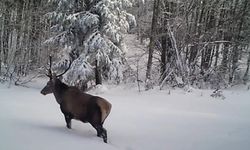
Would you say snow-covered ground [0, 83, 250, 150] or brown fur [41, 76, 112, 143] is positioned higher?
brown fur [41, 76, 112, 143]

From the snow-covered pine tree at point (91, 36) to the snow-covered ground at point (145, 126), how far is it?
3980 millimetres

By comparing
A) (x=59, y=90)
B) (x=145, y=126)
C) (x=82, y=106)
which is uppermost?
(x=59, y=90)

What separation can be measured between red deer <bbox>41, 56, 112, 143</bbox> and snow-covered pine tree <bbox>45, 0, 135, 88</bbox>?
844 cm

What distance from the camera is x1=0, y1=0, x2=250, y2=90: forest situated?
690 inches

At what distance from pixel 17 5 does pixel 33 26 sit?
2556 millimetres

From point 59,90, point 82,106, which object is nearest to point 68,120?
point 82,106

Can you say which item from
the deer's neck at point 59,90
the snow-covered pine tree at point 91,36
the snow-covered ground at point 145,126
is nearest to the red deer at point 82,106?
the deer's neck at point 59,90

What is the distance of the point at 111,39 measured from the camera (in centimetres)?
1798

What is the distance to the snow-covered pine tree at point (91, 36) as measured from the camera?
56.6 feet

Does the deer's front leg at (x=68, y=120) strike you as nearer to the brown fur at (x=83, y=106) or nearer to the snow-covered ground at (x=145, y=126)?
the brown fur at (x=83, y=106)

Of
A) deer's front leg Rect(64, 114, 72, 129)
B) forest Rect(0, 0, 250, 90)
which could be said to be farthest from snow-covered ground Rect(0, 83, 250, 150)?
forest Rect(0, 0, 250, 90)

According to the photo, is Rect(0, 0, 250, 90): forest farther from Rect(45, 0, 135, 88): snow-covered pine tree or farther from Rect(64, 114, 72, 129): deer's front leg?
Rect(64, 114, 72, 129): deer's front leg

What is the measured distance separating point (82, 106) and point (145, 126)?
218 cm

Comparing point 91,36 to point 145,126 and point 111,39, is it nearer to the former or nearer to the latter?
point 111,39
